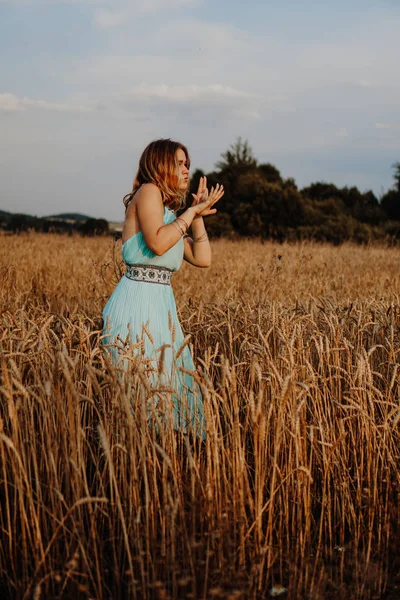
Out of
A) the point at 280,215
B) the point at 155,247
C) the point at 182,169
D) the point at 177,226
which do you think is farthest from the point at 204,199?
the point at 280,215

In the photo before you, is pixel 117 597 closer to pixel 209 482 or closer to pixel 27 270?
pixel 209 482

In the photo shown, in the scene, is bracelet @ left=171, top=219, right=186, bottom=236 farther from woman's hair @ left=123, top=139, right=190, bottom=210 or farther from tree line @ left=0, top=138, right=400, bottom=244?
tree line @ left=0, top=138, right=400, bottom=244

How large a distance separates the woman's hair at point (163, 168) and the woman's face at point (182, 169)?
0.6 inches

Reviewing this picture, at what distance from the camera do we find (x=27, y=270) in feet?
22.8

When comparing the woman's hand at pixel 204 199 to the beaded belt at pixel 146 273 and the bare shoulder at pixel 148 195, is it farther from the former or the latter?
the beaded belt at pixel 146 273

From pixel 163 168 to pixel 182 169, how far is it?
115mm

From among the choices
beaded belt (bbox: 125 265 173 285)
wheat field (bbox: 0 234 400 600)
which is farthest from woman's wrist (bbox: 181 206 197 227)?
wheat field (bbox: 0 234 400 600)

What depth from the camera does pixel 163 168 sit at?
9.57 ft

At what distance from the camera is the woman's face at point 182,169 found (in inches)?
117

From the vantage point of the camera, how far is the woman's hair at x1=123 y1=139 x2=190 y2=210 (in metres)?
2.93

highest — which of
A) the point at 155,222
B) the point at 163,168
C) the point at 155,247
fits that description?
the point at 163,168

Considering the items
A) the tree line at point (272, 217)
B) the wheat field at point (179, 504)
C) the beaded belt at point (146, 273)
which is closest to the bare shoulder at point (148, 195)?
the beaded belt at point (146, 273)

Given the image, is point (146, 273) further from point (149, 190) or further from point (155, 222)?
point (149, 190)

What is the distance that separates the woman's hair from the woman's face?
2 centimetres
